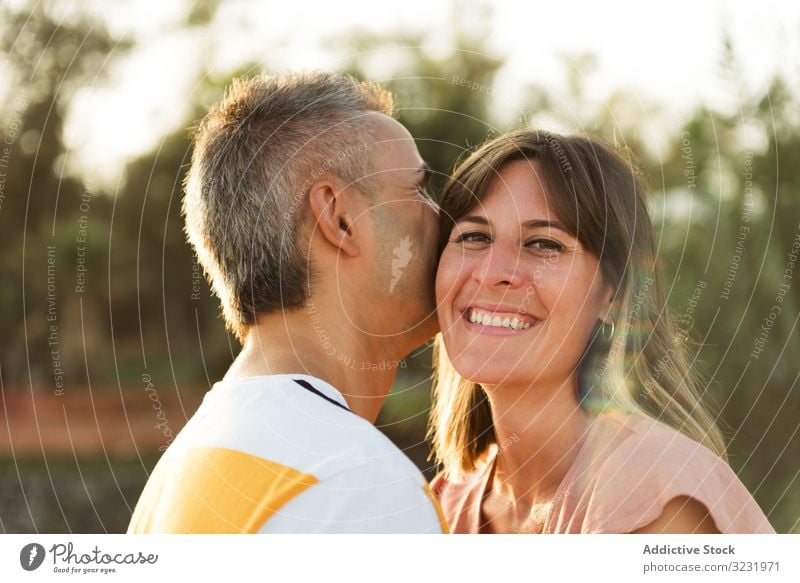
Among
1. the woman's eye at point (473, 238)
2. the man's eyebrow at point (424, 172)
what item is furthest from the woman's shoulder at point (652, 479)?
the man's eyebrow at point (424, 172)

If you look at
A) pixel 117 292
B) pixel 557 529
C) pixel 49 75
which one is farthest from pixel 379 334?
pixel 117 292

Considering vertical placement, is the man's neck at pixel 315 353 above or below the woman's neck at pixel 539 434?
above

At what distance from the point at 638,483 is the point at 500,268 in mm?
649

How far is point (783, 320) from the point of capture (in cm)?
399

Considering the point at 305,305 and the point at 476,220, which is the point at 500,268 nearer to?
the point at 476,220

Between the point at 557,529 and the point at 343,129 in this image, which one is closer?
the point at 343,129

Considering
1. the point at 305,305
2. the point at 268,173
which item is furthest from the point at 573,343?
the point at 268,173

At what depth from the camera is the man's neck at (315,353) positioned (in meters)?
2.10

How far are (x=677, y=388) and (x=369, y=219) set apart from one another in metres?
1.05

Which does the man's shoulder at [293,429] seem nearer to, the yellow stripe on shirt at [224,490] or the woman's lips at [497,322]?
the yellow stripe on shirt at [224,490]

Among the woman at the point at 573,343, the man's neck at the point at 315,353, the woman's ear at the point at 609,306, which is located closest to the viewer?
the man's neck at the point at 315,353

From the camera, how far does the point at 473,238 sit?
2.54 metres

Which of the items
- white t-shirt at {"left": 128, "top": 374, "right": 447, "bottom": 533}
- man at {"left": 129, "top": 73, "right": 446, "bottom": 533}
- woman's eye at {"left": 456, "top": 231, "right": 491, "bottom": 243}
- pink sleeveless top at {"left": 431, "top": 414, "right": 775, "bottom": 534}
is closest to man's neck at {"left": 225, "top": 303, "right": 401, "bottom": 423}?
man at {"left": 129, "top": 73, "right": 446, "bottom": 533}

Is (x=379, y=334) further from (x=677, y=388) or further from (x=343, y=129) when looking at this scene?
(x=677, y=388)
